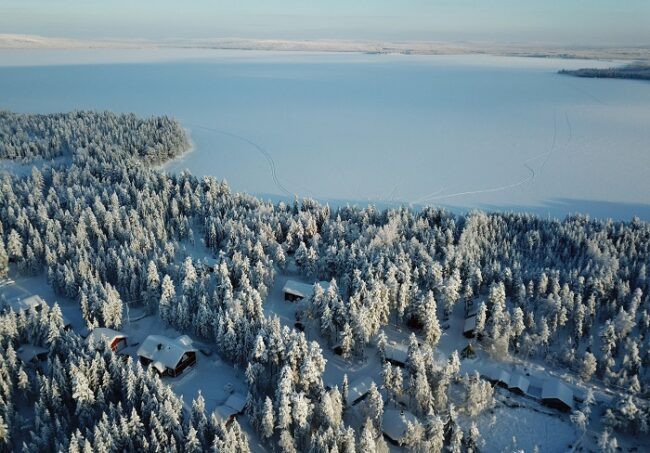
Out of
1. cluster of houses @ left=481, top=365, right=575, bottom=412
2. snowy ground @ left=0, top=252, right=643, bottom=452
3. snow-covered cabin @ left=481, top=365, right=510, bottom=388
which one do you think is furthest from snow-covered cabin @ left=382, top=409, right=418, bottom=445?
cluster of houses @ left=481, top=365, right=575, bottom=412

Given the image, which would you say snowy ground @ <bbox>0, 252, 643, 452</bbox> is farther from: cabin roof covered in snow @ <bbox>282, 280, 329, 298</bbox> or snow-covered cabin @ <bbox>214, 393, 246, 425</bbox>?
cabin roof covered in snow @ <bbox>282, 280, 329, 298</bbox>

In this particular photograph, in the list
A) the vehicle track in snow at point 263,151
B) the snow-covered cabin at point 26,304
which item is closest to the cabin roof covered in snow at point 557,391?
the snow-covered cabin at point 26,304

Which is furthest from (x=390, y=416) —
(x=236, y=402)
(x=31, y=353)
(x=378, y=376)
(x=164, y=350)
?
(x=31, y=353)

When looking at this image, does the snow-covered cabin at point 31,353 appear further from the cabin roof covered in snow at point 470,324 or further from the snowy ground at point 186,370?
the cabin roof covered in snow at point 470,324

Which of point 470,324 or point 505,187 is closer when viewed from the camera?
point 470,324

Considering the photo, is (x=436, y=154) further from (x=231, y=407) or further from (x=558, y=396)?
(x=231, y=407)
